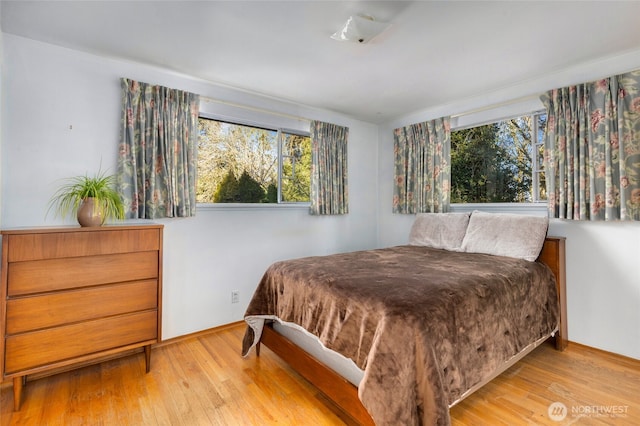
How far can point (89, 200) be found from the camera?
6.63ft

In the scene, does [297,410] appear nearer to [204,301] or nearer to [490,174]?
[204,301]

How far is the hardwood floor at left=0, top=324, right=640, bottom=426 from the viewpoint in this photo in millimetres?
1653

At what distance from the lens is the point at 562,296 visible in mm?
2449

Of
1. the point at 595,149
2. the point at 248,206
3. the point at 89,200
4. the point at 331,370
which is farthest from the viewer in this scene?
the point at 248,206

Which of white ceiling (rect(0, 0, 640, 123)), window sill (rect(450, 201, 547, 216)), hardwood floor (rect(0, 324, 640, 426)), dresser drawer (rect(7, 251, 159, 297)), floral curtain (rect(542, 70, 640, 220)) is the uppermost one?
white ceiling (rect(0, 0, 640, 123))

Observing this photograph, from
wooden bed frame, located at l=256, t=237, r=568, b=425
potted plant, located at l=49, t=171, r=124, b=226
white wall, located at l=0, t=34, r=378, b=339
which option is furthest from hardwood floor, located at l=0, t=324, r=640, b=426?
potted plant, located at l=49, t=171, r=124, b=226

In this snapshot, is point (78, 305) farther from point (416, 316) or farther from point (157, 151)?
point (416, 316)

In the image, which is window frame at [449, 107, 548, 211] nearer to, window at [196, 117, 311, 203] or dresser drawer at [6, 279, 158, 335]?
window at [196, 117, 311, 203]

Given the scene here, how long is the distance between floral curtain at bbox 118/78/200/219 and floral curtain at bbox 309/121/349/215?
4.46 ft

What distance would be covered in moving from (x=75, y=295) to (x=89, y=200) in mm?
626

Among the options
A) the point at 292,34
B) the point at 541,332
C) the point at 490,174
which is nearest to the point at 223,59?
the point at 292,34

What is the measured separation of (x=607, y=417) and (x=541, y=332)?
57 cm

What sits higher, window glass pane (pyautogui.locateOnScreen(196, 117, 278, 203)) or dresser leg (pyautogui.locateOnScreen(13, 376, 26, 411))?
window glass pane (pyautogui.locateOnScreen(196, 117, 278, 203))

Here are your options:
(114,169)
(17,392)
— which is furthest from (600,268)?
(17,392)
